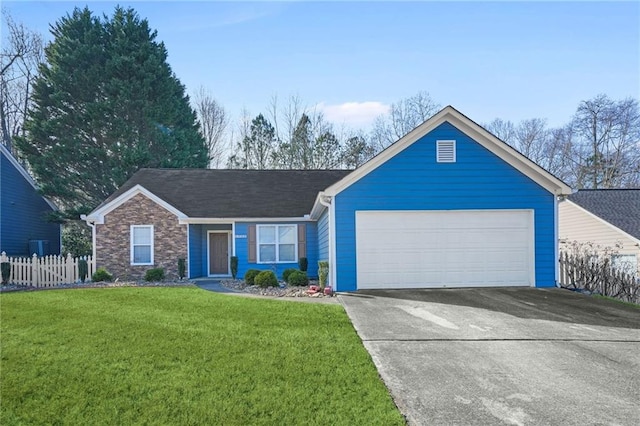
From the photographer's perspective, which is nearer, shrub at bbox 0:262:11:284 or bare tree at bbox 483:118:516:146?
shrub at bbox 0:262:11:284

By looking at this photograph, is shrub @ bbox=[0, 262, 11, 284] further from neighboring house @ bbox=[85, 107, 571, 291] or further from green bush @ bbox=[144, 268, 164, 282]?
neighboring house @ bbox=[85, 107, 571, 291]

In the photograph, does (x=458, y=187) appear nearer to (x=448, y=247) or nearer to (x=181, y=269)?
(x=448, y=247)

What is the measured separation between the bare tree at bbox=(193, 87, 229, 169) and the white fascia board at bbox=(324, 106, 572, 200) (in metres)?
27.8

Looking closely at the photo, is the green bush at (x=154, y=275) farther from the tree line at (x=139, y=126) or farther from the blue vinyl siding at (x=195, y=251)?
the tree line at (x=139, y=126)

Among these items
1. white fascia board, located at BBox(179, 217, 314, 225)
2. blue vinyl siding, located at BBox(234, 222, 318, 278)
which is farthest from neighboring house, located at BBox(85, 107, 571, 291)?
blue vinyl siding, located at BBox(234, 222, 318, 278)

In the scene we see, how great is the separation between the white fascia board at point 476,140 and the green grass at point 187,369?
4696 millimetres

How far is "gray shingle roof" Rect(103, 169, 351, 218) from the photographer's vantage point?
60.1 feet

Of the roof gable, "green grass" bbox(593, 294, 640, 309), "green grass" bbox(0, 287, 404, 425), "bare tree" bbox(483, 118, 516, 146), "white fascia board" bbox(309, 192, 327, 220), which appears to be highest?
"bare tree" bbox(483, 118, 516, 146)

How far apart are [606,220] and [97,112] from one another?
28.8 metres

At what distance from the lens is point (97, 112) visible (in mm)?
27859

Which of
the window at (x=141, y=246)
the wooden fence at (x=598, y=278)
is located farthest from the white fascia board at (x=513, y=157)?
the window at (x=141, y=246)

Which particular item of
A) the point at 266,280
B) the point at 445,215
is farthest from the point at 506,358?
the point at 266,280

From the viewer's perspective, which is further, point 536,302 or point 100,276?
point 100,276

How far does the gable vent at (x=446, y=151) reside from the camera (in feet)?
41.8
